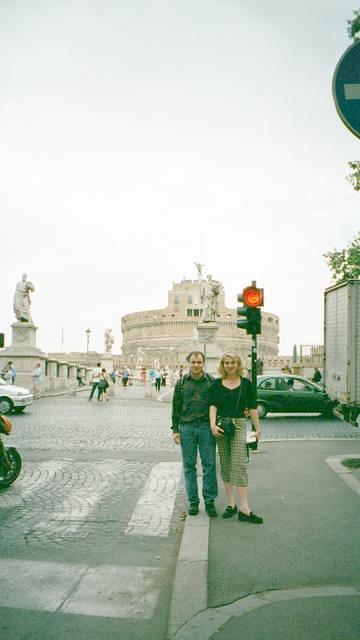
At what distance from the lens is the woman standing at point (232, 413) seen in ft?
19.6

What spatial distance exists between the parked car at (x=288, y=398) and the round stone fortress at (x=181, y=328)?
6864cm

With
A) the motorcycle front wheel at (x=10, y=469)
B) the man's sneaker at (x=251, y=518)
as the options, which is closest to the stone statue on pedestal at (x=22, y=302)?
the motorcycle front wheel at (x=10, y=469)

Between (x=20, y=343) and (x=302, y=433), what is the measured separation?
628 inches

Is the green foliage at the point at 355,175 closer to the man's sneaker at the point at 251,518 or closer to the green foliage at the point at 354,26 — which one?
the green foliage at the point at 354,26

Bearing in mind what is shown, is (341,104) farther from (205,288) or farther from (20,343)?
(205,288)

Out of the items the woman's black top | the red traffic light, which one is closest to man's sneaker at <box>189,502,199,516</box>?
the woman's black top

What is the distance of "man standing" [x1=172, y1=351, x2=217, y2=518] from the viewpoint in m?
6.23

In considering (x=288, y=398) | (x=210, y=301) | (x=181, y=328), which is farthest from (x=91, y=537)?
(x=181, y=328)

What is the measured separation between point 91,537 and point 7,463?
7.65 ft

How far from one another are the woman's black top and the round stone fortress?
80.3 meters

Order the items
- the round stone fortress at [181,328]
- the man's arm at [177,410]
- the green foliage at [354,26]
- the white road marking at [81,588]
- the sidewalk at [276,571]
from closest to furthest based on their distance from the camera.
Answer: the sidewalk at [276,571]
the white road marking at [81,588]
the man's arm at [177,410]
the green foliage at [354,26]
the round stone fortress at [181,328]

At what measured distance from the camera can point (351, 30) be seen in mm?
17594

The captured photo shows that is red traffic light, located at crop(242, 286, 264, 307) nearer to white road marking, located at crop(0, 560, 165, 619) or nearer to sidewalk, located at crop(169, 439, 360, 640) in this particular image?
sidewalk, located at crop(169, 439, 360, 640)

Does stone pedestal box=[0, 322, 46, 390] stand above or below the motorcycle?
above
